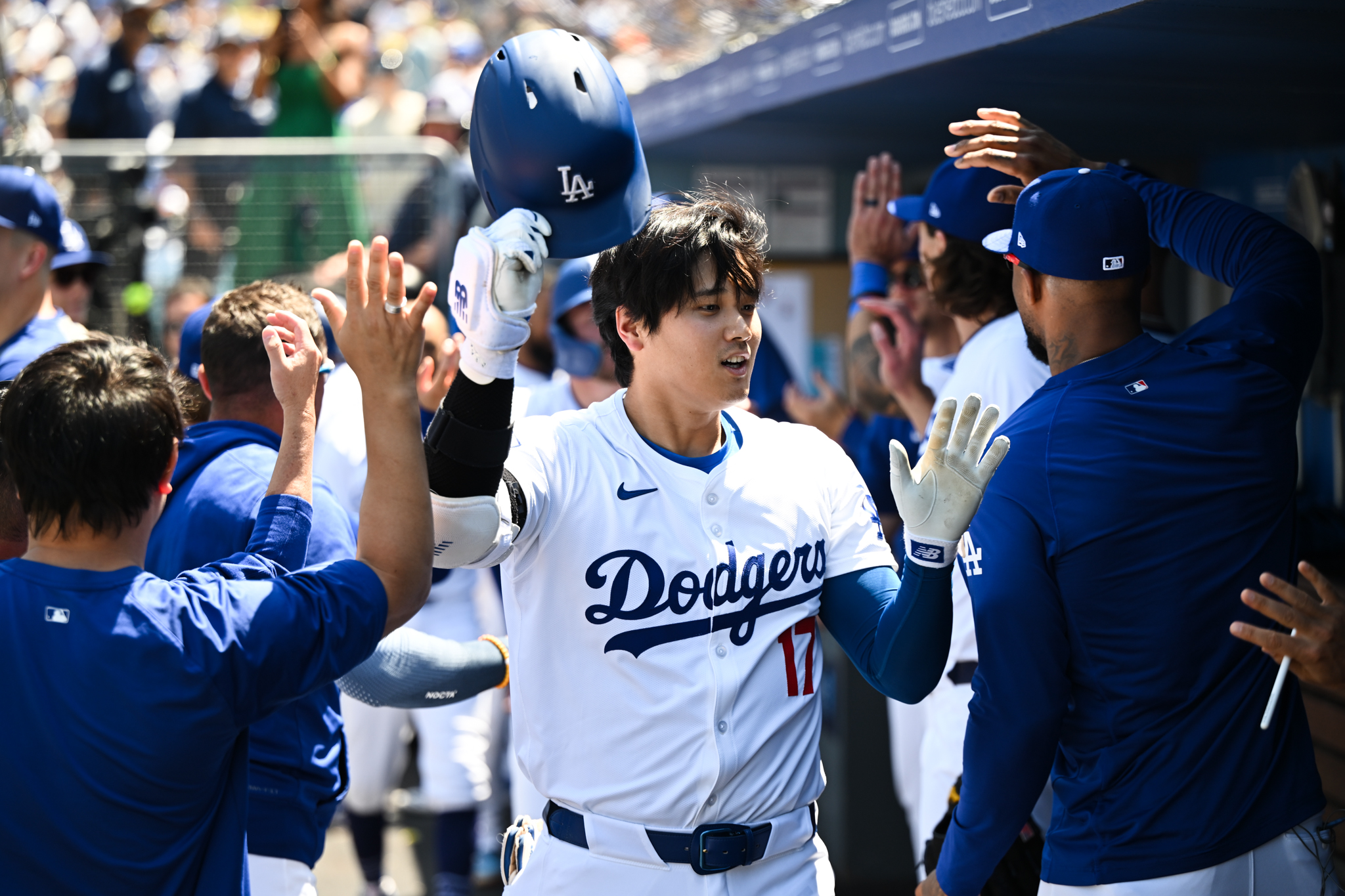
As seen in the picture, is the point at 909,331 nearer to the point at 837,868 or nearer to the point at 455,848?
the point at 837,868

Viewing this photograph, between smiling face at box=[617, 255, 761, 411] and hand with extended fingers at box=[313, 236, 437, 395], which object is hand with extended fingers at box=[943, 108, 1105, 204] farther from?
hand with extended fingers at box=[313, 236, 437, 395]

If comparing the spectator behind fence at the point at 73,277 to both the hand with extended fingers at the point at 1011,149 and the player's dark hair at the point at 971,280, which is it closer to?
the player's dark hair at the point at 971,280

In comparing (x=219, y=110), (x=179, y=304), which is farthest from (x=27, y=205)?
(x=219, y=110)

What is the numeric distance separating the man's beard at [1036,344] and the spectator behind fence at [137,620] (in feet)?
4.40

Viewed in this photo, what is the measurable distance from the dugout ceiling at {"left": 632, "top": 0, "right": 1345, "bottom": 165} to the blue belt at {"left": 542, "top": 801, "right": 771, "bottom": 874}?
160 centimetres

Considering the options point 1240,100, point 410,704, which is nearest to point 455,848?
point 410,704

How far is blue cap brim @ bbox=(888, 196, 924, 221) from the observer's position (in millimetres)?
3520

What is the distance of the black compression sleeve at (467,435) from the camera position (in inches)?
73.8

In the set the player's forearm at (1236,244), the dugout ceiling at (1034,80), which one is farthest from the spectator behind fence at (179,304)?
the player's forearm at (1236,244)

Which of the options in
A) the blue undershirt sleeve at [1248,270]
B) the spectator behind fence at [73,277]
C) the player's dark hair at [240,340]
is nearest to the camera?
the blue undershirt sleeve at [1248,270]

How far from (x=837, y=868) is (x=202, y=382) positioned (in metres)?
3.01

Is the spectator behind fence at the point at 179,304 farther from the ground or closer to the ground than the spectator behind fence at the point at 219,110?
closer to the ground

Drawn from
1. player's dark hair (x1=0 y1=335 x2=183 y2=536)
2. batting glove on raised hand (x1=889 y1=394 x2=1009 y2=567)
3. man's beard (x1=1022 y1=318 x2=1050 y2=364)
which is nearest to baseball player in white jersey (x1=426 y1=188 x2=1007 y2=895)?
batting glove on raised hand (x1=889 y1=394 x2=1009 y2=567)

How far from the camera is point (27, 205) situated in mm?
3887
